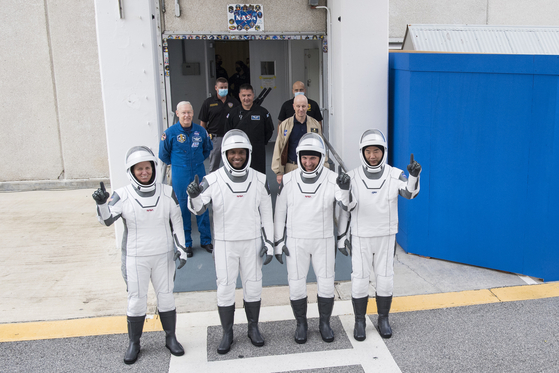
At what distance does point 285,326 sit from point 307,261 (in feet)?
2.40

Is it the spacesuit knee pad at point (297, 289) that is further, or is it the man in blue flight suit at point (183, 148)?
the man in blue flight suit at point (183, 148)

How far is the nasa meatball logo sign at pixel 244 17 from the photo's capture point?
6.68 metres

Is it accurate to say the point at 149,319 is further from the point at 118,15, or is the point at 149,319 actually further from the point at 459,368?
the point at 118,15

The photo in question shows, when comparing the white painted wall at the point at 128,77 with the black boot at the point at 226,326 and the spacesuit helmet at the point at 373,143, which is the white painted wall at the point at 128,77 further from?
the spacesuit helmet at the point at 373,143

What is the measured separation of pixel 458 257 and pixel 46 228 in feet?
19.0

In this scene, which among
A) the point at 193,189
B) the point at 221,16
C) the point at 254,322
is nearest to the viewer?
the point at 193,189

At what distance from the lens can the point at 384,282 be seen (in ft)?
14.7

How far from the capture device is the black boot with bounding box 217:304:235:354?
14.0 ft

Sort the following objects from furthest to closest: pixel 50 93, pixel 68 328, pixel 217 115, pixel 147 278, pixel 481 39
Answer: pixel 50 93, pixel 217 115, pixel 481 39, pixel 68 328, pixel 147 278

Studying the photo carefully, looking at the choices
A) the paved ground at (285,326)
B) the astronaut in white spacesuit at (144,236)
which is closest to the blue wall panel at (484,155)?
the paved ground at (285,326)

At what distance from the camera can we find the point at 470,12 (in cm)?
1068

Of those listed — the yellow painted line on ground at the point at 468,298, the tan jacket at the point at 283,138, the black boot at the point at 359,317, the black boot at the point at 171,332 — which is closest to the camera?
the black boot at the point at 171,332

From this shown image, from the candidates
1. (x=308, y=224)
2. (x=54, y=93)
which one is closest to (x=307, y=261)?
(x=308, y=224)

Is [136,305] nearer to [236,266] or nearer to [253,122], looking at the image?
[236,266]
